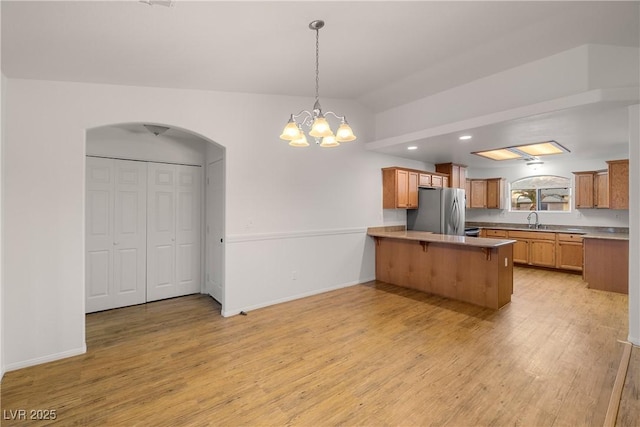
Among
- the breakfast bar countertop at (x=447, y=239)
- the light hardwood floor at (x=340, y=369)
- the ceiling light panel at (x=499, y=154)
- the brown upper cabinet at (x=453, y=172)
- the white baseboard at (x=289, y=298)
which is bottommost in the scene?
the light hardwood floor at (x=340, y=369)

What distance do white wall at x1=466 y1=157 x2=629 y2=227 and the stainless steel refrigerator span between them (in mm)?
2496

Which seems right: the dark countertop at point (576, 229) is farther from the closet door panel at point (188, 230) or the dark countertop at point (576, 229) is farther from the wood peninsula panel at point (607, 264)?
the closet door panel at point (188, 230)

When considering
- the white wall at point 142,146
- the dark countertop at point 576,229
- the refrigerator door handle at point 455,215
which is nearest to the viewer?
the white wall at point 142,146

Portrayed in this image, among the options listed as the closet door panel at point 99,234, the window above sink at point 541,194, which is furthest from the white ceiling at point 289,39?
the window above sink at point 541,194

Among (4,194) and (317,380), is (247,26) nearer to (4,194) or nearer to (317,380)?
(4,194)

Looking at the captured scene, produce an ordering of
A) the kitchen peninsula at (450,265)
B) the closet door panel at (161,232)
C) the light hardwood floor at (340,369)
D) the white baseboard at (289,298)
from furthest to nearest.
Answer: the closet door panel at (161,232), the kitchen peninsula at (450,265), the white baseboard at (289,298), the light hardwood floor at (340,369)

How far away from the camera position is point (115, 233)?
400 cm

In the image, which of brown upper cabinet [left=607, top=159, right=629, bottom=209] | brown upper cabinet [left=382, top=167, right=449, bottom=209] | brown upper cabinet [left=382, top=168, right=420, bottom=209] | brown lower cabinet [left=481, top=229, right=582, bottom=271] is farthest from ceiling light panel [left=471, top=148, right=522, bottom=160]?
brown lower cabinet [left=481, top=229, right=582, bottom=271]

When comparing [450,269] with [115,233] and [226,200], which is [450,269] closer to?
[226,200]

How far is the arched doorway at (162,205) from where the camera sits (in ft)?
12.8

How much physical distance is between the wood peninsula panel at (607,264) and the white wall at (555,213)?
5.53 feet

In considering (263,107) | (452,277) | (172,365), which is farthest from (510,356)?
(263,107)

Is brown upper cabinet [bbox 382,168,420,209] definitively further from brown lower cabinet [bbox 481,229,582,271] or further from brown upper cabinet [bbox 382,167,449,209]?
brown lower cabinet [bbox 481,229,582,271]

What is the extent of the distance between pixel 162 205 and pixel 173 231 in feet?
1.42
